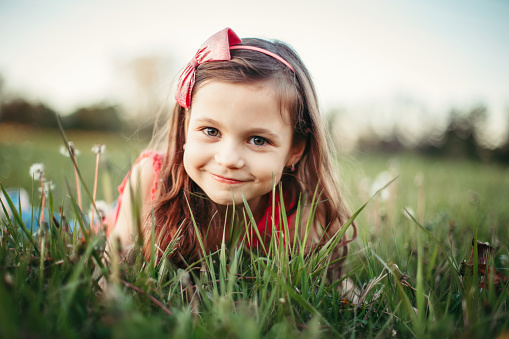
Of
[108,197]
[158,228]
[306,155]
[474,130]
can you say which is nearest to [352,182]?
[306,155]

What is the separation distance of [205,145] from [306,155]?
2.43 ft

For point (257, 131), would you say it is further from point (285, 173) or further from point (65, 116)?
point (65, 116)

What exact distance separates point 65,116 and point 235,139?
29.2m

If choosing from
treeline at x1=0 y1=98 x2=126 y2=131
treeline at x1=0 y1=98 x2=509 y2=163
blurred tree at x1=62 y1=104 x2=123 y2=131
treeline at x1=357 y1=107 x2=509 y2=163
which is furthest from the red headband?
blurred tree at x1=62 y1=104 x2=123 y2=131

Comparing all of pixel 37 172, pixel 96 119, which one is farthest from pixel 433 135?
pixel 96 119

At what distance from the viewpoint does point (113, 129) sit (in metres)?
28.2

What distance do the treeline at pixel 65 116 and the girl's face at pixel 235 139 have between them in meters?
23.1

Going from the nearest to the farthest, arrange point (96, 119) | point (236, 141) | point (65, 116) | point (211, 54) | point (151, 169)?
point (236, 141) → point (211, 54) → point (151, 169) → point (65, 116) → point (96, 119)

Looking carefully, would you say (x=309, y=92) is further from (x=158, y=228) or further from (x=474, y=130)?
(x=474, y=130)

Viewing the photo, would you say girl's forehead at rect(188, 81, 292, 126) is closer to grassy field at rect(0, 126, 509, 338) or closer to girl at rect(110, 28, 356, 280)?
girl at rect(110, 28, 356, 280)

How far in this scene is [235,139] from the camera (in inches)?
64.4

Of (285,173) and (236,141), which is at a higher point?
(236,141)

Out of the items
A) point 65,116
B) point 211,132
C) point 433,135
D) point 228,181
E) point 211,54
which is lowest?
point 433,135

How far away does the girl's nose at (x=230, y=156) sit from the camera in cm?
162
